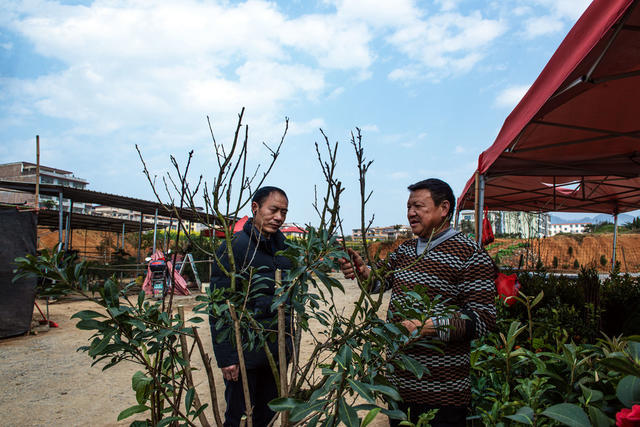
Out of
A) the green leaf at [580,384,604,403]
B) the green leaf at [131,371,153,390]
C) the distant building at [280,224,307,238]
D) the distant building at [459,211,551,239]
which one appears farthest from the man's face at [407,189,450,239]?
the distant building at [459,211,551,239]

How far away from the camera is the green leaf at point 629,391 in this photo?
2.09 feet

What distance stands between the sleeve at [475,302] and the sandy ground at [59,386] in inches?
68.4

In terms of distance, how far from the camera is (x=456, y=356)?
1461 mm

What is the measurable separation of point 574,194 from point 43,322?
377 inches

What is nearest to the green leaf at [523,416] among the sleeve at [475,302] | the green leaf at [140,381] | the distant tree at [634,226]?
the sleeve at [475,302]

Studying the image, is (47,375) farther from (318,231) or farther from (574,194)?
(574,194)

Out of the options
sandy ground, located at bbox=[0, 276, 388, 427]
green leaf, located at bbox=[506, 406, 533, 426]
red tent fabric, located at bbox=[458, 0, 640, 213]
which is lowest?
sandy ground, located at bbox=[0, 276, 388, 427]

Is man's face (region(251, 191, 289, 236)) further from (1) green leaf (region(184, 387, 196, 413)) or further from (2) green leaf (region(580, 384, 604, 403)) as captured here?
(2) green leaf (region(580, 384, 604, 403))

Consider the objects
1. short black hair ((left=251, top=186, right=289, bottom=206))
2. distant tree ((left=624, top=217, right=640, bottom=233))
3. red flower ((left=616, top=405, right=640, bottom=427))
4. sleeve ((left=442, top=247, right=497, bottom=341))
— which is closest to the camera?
red flower ((left=616, top=405, right=640, bottom=427))

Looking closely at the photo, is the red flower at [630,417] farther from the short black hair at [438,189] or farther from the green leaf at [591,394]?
the short black hair at [438,189]

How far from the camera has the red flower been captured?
567mm

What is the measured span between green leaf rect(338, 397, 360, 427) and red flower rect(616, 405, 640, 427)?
41 centimetres

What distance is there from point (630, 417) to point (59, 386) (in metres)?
4.65

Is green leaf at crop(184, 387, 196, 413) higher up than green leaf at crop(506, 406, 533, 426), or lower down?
lower down
